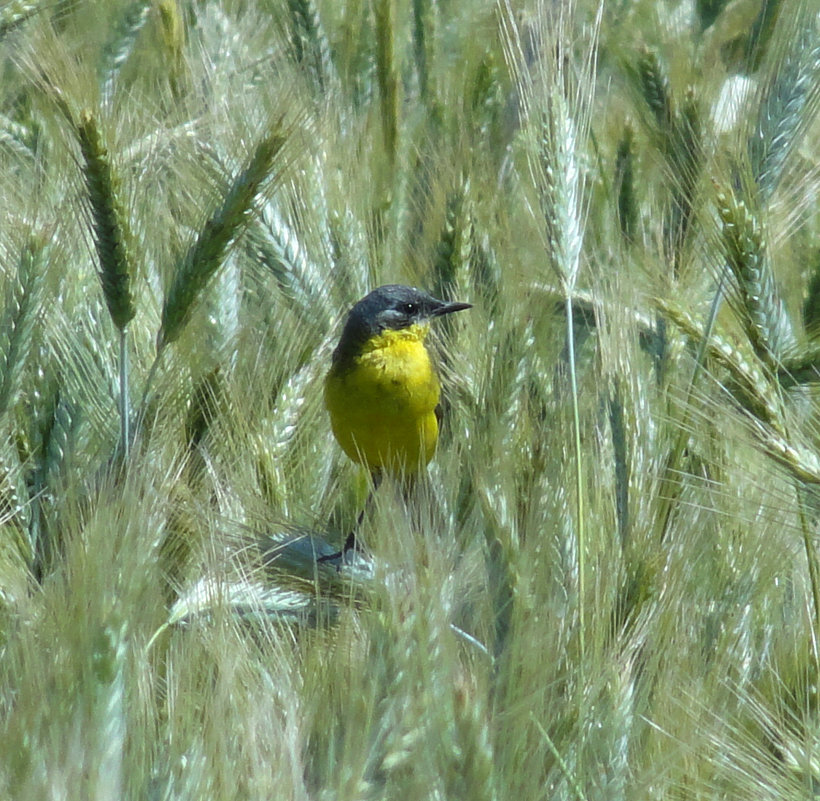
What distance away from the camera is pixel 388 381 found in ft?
8.98

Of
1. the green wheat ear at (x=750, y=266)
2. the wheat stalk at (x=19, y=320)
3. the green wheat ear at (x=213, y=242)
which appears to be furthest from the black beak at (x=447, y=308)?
the wheat stalk at (x=19, y=320)

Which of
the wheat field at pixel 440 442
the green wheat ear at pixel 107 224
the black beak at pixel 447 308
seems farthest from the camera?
the black beak at pixel 447 308

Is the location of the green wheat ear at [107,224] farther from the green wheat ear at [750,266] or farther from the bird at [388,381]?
the green wheat ear at [750,266]

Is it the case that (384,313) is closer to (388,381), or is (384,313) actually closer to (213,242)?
(388,381)

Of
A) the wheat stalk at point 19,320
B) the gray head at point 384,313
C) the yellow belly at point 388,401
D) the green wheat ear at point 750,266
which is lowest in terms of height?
the yellow belly at point 388,401

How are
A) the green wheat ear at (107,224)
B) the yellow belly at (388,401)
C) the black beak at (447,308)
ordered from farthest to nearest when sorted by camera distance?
the yellow belly at (388,401) < the black beak at (447,308) < the green wheat ear at (107,224)

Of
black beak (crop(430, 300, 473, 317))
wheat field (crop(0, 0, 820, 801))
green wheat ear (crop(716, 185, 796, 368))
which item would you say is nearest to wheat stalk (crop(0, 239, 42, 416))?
wheat field (crop(0, 0, 820, 801))

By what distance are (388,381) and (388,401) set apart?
0.06 metres

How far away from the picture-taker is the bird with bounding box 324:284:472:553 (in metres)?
2.56

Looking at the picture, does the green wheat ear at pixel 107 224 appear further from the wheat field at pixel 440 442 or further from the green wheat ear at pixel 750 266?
the green wheat ear at pixel 750 266

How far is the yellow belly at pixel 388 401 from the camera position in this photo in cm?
255

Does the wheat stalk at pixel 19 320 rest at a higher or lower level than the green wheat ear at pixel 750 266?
higher

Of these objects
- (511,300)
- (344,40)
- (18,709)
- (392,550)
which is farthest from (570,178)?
(344,40)

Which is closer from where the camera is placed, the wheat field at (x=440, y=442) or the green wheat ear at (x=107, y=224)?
the wheat field at (x=440, y=442)
